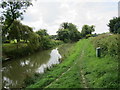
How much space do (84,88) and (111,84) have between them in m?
1.33

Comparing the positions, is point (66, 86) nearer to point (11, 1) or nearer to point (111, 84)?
point (111, 84)

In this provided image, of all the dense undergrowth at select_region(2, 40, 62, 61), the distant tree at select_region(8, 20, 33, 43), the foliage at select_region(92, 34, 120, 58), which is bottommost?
the dense undergrowth at select_region(2, 40, 62, 61)

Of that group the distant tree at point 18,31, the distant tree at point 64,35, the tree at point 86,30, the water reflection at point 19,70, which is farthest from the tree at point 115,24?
the tree at point 86,30

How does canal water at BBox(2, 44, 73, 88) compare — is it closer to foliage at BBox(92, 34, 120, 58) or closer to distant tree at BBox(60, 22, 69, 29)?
foliage at BBox(92, 34, 120, 58)

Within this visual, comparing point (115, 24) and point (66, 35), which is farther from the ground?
point (115, 24)

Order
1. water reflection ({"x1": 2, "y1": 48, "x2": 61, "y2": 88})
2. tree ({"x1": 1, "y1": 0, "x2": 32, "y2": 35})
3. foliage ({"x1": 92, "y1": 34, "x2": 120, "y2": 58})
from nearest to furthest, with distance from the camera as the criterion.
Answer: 1. foliage ({"x1": 92, "y1": 34, "x2": 120, "y2": 58})
2. water reflection ({"x1": 2, "y1": 48, "x2": 61, "y2": 88})
3. tree ({"x1": 1, "y1": 0, "x2": 32, "y2": 35})

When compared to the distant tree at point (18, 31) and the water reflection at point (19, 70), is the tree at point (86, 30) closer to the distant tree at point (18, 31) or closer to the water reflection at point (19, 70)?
the distant tree at point (18, 31)

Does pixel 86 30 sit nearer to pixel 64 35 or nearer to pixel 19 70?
pixel 64 35

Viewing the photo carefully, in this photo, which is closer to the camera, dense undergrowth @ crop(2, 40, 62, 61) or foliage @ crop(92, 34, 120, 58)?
foliage @ crop(92, 34, 120, 58)

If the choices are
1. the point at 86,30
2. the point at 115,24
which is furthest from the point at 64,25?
the point at 115,24

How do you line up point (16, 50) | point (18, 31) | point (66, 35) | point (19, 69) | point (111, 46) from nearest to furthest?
point (111, 46), point (19, 69), point (16, 50), point (18, 31), point (66, 35)

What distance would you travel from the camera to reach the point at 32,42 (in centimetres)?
2680

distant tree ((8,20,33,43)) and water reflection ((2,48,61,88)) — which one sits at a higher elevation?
distant tree ((8,20,33,43))

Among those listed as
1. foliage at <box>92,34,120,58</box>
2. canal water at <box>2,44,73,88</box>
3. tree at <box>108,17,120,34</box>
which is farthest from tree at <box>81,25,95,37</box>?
foliage at <box>92,34,120,58</box>
